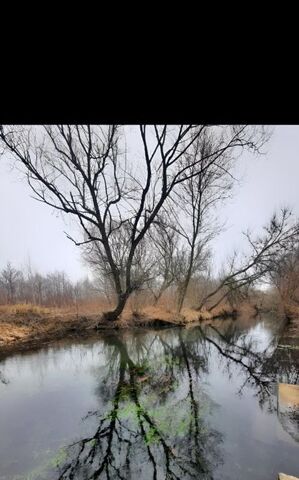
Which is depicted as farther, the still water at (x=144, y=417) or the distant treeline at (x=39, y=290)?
the distant treeline at (x=39, y=290)

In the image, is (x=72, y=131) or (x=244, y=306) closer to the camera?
(x=72, y=131)

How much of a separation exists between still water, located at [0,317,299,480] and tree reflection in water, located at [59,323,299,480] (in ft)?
0.06

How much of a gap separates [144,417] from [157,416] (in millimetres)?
243

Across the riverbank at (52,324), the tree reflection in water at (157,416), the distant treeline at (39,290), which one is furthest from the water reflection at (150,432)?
the distant treeline at (39,290)

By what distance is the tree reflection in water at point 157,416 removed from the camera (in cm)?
384

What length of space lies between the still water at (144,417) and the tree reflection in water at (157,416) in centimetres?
2

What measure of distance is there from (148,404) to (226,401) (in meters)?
1.74

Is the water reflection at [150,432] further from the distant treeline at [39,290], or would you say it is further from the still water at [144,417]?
the distant treeline at [39,290]

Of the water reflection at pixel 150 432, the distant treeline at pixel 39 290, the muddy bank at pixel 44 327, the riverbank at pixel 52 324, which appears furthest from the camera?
the distant treeline at pixel 39 290

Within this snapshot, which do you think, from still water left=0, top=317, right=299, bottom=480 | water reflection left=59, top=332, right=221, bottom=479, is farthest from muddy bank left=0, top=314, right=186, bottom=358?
water reflection left=59, top=332, right=221, bottom=479
